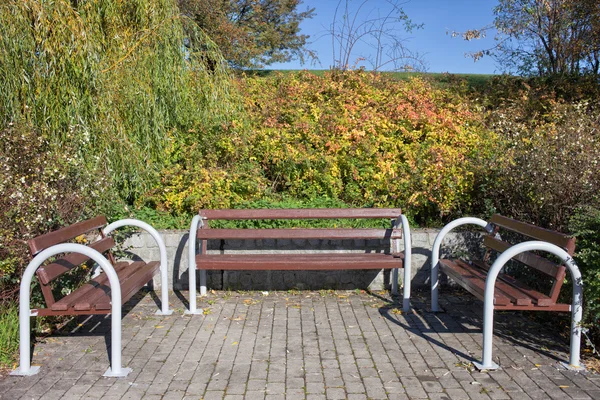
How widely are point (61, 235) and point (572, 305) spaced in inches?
164

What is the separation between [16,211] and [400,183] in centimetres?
457

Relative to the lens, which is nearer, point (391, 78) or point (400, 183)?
point (400, 183)

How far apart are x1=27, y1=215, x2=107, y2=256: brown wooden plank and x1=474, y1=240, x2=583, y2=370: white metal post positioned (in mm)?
3438

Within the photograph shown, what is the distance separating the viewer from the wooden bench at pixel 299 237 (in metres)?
6.09

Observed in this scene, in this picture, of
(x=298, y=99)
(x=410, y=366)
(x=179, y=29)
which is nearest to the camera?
(x=410, y=366)

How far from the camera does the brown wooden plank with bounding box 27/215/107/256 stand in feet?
14.5

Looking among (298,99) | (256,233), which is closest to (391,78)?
(298,99)

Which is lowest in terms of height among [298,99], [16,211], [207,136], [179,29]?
[16,211]

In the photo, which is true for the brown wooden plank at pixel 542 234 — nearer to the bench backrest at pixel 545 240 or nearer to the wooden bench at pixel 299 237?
the bench backrest at pixel 545 240

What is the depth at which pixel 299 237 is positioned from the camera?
6.45 meters

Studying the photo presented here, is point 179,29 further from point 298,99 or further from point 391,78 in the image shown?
point 391,78

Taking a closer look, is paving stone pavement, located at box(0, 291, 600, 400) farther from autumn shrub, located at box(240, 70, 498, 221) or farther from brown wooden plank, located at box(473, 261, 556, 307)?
autumn shrub, located at box(240, 70, 498, 221)

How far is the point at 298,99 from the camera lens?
1023 centimetres

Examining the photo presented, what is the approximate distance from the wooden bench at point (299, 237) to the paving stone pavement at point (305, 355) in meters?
0.45
